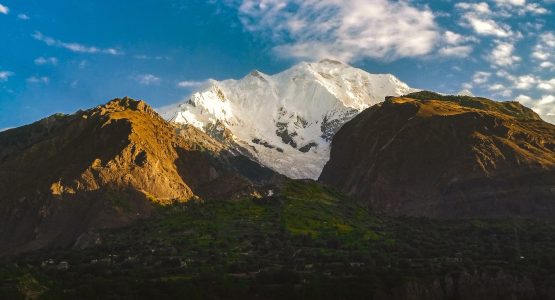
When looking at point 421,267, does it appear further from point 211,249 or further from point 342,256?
point 211,249

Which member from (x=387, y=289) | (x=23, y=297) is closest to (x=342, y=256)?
(x=387, y=289)

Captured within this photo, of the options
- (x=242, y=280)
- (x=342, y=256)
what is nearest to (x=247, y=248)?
(x=342, y=256)

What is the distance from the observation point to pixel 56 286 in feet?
449

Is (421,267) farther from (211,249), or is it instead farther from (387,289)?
(211,249)

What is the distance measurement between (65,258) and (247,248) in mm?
41985

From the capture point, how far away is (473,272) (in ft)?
526

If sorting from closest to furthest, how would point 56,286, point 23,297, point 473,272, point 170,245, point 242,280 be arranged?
point 23,297 < point 56,286 < point 242,280 < point 473,272 < point 170,245

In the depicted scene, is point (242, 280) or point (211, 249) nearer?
point (242, 280)

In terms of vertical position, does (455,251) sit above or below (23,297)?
above

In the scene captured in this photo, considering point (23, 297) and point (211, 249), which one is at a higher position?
point (211, 249)

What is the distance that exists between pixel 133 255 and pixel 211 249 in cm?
1858

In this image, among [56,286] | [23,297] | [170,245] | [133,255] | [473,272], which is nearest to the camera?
[23,297]

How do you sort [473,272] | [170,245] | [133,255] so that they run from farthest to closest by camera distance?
1. [170,245]
2. [133,255]
3. [473,272]

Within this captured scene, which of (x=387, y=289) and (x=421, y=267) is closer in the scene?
(x=387, y=289)
